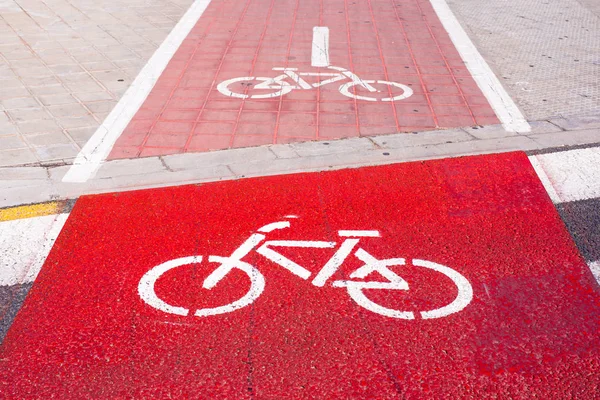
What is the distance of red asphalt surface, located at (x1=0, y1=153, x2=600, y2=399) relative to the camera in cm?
381

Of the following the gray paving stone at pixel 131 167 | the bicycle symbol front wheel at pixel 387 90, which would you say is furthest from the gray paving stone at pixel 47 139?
the bicycle symbol front wheel at pixel 387 90

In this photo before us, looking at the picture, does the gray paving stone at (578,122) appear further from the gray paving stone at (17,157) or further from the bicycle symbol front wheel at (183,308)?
the gray paving stone at (17,157)

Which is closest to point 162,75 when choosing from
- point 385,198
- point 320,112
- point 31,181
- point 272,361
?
point 320,112

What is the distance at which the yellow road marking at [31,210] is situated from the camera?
5668 millimetres

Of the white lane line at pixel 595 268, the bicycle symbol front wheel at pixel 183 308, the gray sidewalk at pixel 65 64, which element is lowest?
the gray sidewalk at pixel 65 64

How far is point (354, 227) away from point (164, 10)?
796cm

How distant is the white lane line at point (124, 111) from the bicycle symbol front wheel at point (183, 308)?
6.22 feet

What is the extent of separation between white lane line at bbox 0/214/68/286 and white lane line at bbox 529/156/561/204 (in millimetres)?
4167

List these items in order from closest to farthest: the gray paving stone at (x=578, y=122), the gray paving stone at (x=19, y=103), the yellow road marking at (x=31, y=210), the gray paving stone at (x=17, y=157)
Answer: the yellow road marking at (x=31, y=210) → the gray paving stone at (x=17, y=157) → the gray paving stone at (x=578, y=122) → the gray paving stone at (x=19, y=103)

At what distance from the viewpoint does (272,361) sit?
3939mm

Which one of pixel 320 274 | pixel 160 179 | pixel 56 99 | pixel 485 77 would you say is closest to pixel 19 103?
pixel 56 99

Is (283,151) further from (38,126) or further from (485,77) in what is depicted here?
(485,77)

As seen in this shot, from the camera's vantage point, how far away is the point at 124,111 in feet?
25.2

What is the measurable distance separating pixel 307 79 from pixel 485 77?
7.70 feet
